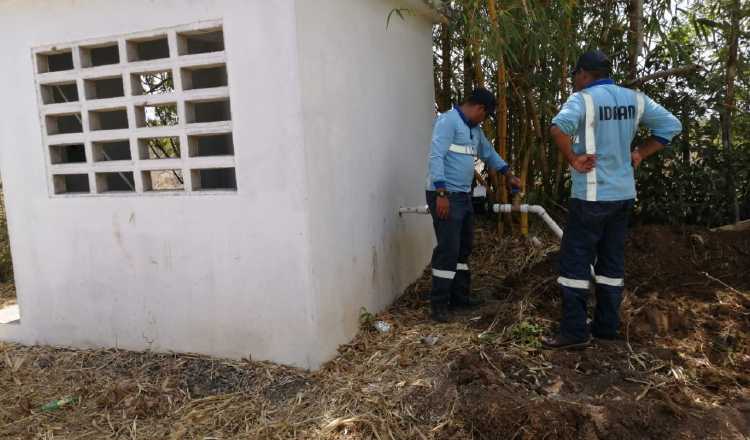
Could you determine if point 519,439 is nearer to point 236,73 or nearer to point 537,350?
point 537,350

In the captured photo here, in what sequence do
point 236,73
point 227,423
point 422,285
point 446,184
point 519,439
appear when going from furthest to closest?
1. point 422,285
2. point 446,184
3. point 236,73
4. point 227,423
5. point 519,439

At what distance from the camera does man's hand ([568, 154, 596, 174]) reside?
10.7 feet

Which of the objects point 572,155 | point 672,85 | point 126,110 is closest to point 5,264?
point 126,110

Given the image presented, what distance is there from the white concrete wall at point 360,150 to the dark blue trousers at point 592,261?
130cm

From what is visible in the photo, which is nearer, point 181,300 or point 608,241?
point 608,241

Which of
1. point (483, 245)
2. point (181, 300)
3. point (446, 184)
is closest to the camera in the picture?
point (181, 300)

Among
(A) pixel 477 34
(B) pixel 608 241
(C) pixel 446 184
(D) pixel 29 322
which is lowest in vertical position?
(D) pixel 29 322

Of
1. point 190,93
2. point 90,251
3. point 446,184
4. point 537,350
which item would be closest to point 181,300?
point 90,251

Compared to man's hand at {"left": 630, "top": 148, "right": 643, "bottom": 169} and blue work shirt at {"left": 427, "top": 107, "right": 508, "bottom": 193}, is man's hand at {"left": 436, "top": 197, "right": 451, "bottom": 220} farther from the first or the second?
man's hand at {"left": 630, "top": 148, "right": 643, "bottom": 169}

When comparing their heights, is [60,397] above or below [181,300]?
below

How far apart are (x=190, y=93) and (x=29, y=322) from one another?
2081mm

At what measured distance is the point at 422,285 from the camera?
4.82 meters

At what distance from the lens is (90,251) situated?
→ 3855 millimetres

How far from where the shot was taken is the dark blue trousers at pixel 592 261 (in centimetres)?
333
